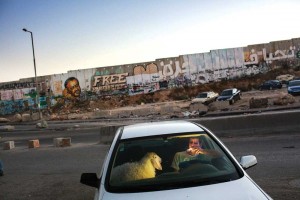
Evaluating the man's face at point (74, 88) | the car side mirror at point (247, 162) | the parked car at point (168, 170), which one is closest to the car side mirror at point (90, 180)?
the parked car at point (168, 170)

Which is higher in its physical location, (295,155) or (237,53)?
(237,53)

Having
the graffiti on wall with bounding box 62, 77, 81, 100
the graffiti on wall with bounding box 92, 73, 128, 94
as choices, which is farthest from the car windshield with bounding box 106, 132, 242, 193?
the graffiti on wall with bounding box 62, 77, 81, 100

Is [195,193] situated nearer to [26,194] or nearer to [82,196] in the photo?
[82,196]

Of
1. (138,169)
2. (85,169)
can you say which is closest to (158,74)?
(85,169)

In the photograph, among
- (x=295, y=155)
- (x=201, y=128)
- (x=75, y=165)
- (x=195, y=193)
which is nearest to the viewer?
(x=195, y=193)

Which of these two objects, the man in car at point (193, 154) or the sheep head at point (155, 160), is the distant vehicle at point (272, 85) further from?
the sheep head at point (155, 160)

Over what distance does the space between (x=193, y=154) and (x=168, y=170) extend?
0.39 m

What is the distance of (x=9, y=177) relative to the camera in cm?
1018

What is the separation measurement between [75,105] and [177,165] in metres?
58.6

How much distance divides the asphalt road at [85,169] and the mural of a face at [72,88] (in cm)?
4787

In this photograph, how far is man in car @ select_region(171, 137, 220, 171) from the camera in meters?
3.90

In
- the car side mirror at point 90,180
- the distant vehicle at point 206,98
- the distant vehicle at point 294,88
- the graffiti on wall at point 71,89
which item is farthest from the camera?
the graffiti on wall at point 71,89

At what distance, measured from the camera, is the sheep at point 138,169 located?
3.62 meters

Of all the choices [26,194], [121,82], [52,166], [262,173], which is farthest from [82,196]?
[121,82]
